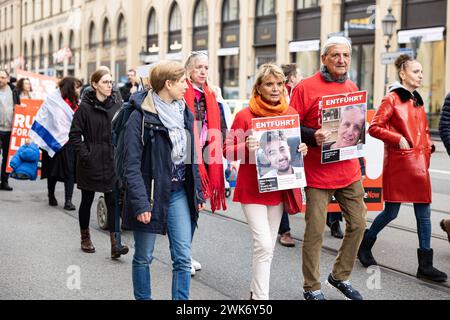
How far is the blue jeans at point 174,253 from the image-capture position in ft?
14.3

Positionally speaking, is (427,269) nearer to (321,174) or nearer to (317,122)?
(321,174)

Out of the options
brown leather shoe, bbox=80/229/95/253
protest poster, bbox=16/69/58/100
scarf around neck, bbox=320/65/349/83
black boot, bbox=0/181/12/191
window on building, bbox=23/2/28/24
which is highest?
window on building, bbox=23/2/28/24

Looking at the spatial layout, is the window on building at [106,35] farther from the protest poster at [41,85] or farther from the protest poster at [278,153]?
the protest poster at [278,153]

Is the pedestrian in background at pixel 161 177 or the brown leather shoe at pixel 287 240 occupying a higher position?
the pedestrian in background at pixel 161 177

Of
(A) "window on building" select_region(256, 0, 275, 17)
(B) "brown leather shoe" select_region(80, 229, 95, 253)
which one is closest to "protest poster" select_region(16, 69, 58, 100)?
(B) "brown leather shoe" select_region(80, 229, 95, 253)

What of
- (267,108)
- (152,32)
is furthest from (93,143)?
(152,32)

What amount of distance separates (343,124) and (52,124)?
5112 mm

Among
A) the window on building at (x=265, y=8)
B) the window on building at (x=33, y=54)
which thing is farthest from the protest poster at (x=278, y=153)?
the window on building at (x=33, y=54)

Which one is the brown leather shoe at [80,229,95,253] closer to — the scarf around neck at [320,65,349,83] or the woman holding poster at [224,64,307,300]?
the woman holding poster at [224,64,307,300]

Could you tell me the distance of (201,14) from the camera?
3975cm

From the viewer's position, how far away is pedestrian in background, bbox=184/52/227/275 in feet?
17.7

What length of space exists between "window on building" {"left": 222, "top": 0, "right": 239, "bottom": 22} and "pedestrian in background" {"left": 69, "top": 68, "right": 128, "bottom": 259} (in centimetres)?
2998

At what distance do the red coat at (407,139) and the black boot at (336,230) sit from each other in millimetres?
1704

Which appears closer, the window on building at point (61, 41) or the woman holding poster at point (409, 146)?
the woman holding poster at point (409, 146)
